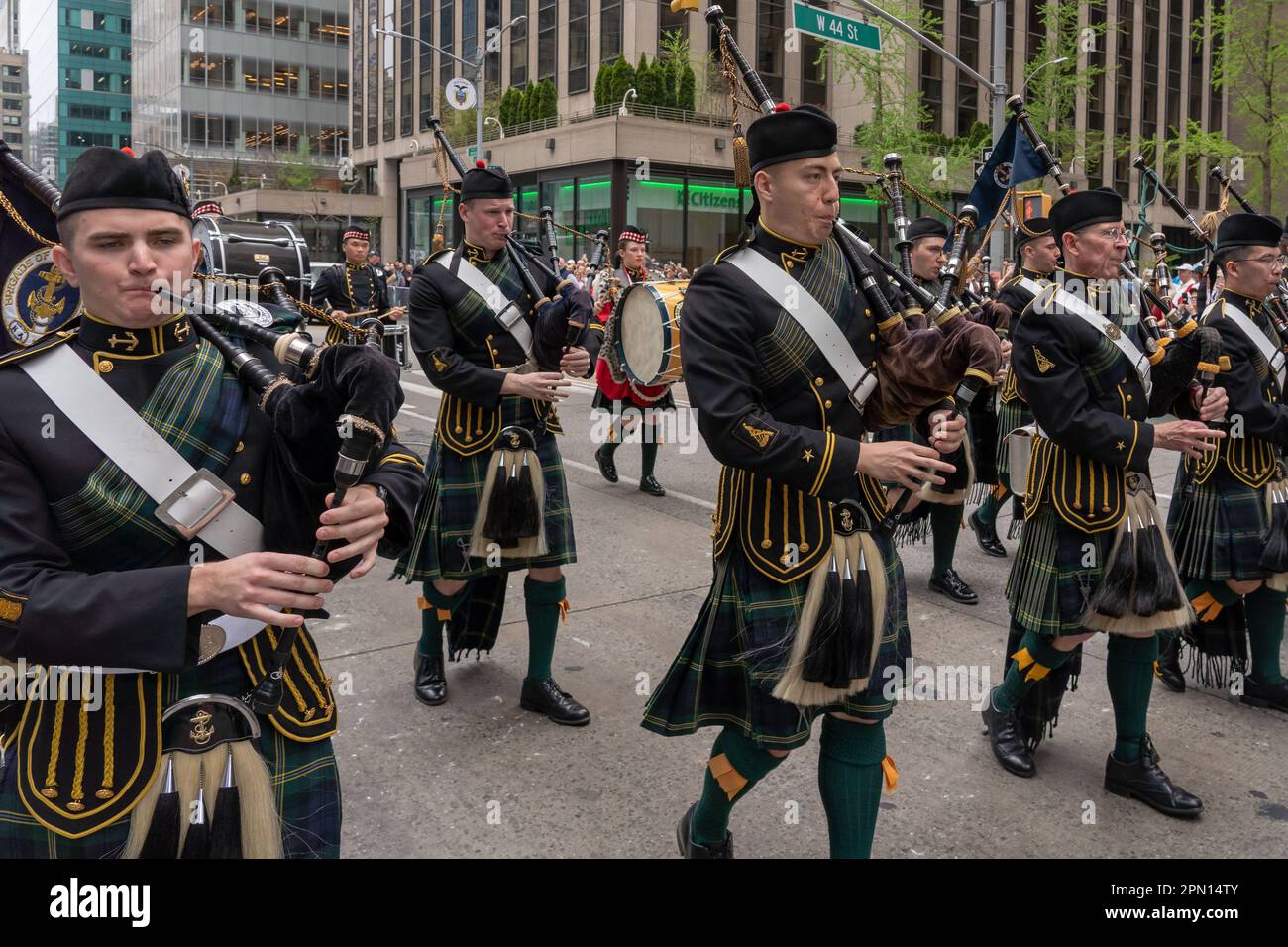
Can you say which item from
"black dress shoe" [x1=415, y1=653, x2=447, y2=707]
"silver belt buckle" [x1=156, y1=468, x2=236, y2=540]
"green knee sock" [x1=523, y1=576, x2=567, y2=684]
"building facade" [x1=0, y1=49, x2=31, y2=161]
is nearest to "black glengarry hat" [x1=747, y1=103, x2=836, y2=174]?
"silver belt buckle" [x1=156, y1=468, x2=236, y2=540]

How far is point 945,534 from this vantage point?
614 centimetres

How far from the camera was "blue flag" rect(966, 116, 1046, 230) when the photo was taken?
4.76 m

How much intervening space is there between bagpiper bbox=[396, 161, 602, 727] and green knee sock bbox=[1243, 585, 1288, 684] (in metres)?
2.92

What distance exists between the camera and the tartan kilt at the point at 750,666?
2.79 metres

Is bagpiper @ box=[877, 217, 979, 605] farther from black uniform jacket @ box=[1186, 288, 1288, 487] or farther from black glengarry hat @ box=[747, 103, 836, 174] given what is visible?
black glengarry hat @ box=[747, 103, 836, 174]

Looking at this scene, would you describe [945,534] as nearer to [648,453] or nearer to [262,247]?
[648,453]

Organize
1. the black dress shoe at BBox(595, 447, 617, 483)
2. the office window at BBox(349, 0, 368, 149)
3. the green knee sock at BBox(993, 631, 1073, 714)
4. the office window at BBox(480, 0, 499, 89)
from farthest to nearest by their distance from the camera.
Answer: the office window at BBox(349, 0, 368, 149)
the office window at BBox(480, 0, 499, 89)
the black dress shoe at BBox(595, 447, 617, 483)
the green knee sock at BBox(993, 631, 1073, 714)

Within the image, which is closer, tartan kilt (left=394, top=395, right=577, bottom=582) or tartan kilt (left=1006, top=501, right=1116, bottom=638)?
tartan kilt (left=1006, top=501, right=1116, bottom=638)

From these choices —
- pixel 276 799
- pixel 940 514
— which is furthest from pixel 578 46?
pixel 276 799

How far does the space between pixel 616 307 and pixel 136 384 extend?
513 centimetres

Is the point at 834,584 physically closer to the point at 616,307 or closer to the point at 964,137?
the point at 616,307

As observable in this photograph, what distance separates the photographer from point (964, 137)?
3934 centimetres

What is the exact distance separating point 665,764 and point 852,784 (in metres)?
1.20

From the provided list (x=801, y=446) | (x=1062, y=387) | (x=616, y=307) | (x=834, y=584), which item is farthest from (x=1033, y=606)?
(x=616, y=307)
